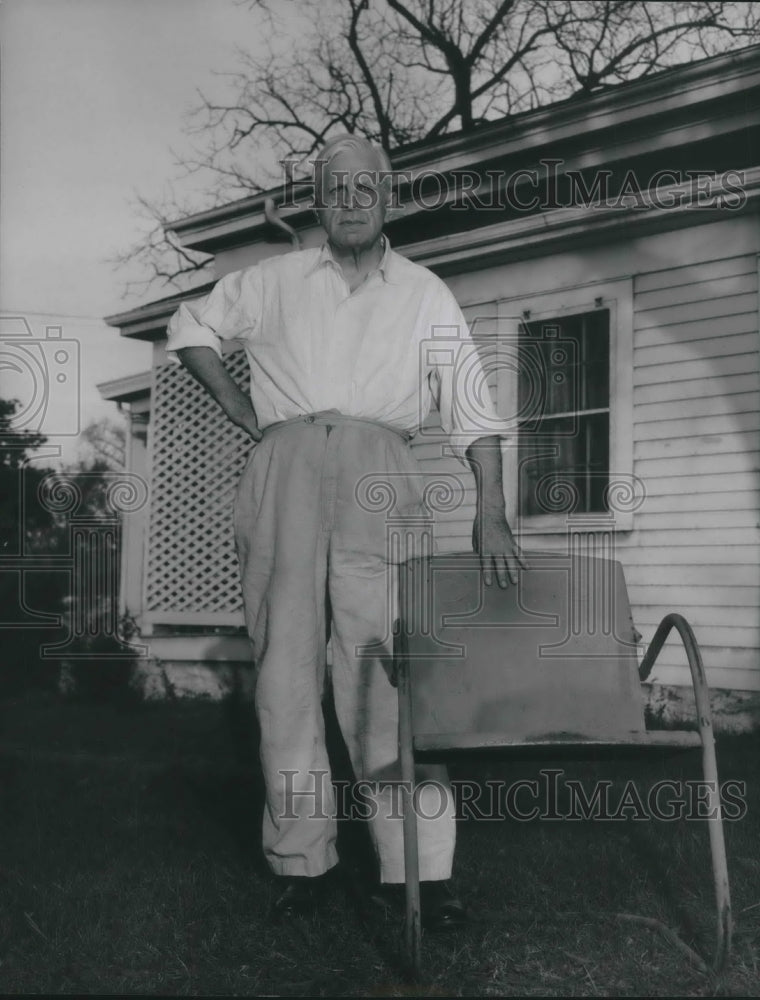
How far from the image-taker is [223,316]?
2928 millimetres

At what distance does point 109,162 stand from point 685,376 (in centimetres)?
355

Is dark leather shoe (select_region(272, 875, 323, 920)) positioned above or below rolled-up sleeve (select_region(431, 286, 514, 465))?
below

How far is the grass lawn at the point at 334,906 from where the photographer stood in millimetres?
2238

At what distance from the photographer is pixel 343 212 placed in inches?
110

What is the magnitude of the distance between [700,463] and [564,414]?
99cm

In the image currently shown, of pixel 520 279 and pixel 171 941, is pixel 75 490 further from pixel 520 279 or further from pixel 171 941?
pixel 171 941

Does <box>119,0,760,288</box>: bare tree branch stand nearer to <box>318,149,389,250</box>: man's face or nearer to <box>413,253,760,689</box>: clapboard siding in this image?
<box>413,253,760,689</box>: clapboard siding

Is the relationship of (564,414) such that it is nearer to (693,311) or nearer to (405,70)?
(693,311)

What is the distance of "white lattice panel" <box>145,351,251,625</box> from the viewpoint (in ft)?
28.7

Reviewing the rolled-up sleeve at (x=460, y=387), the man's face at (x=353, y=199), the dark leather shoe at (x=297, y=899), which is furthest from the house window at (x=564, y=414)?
the dark leather shoe at (x=297, y=899)

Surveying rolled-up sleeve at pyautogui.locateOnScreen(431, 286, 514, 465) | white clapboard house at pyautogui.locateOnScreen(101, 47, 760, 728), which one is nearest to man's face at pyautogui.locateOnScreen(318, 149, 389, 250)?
rolled-up sleeve at pyautogui.locateOnScreen(431, 286, 514, 465)

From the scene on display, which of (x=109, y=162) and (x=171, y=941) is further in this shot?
(x=109, y=162)

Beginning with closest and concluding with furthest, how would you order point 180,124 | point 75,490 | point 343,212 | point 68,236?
1. point 343,212
2. point 68,236
3. point 75,490
4. point 180,124

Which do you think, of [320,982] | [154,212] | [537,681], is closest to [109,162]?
[537,681]
